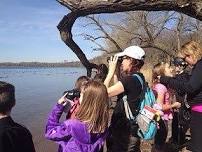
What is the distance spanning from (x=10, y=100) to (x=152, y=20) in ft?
68.3

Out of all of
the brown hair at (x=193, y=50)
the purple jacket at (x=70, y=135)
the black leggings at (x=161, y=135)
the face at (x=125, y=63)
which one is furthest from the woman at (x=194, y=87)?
the black leggings at (x=161, y=135)

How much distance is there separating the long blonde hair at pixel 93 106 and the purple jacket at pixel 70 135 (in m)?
0.06

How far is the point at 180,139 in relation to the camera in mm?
8195

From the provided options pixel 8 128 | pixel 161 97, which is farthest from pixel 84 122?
pixel 161 97

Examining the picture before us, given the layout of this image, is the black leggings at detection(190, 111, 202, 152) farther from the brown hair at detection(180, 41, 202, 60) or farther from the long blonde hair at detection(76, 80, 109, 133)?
the long blonde hair at detection(76, 80, 109, 133)

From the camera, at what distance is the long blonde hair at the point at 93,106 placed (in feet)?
14.2

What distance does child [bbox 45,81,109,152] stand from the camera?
170 inches

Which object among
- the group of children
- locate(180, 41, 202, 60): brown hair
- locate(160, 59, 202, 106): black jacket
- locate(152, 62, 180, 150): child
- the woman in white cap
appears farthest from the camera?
locate(152, 62, 180, 150): child

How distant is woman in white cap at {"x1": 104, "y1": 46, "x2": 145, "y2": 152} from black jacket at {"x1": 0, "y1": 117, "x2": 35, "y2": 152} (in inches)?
44.4

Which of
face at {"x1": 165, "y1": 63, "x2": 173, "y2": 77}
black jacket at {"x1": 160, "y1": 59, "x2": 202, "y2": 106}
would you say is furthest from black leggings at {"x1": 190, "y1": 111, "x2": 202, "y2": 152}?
face at {"x1": 165, "y1": 63, "x2": 173, "y2": 77}

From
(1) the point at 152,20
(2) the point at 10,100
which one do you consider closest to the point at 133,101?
(2) the point at 10,100

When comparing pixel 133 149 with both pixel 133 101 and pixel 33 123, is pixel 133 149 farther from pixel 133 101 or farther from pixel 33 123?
pixel 33 123

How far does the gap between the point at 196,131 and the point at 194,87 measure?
0.54m

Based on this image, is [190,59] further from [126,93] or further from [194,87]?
[126,93]
